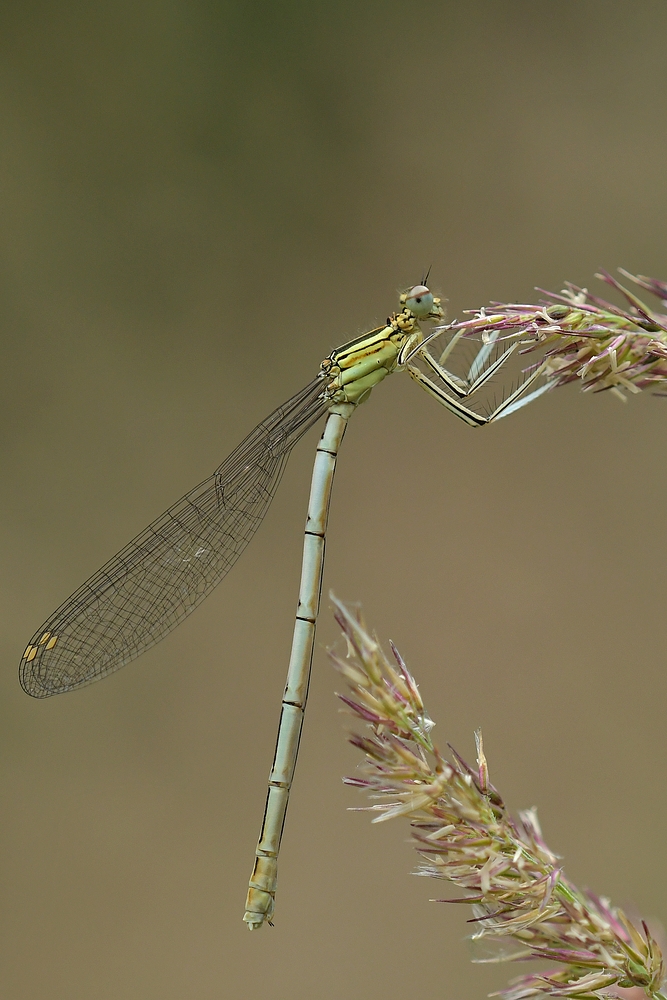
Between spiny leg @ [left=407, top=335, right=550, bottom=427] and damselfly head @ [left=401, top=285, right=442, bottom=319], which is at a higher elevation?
damselfly head @ [left=401, top=285, right=442, bottom=319]

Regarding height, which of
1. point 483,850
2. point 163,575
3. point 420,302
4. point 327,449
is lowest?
point 483,850

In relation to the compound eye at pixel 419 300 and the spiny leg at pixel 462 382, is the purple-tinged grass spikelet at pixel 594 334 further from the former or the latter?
the compound eye at pixel 419 300

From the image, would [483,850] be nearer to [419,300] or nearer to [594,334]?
[594,334]

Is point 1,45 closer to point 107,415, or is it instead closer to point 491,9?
point 107,415

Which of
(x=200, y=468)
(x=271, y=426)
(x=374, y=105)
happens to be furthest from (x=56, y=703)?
(x=374, y=105)

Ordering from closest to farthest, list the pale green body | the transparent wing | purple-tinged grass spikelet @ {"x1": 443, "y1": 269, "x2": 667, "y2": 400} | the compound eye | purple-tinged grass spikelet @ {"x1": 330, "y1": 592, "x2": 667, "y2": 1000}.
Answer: purple-tinged grass spikelet @ {"x1": 330, "y1": 592, "x2": 667, "y2": 1000}, purple-tinged grass spikelet @ {"x1": 443, "y1": 269, "x2": 667, "y2": 400}, the pale green body, the compound eye, the transparent wing

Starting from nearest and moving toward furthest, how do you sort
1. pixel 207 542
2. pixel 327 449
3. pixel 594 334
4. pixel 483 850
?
pixel 483 850 < pixel 594 334 < pixel 327 449 < pixel 207 542

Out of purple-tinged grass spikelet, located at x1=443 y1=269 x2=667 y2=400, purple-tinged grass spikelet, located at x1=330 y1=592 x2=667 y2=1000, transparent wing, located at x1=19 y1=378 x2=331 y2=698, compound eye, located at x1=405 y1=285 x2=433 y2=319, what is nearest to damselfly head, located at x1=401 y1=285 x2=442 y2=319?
compound eye, located at x1=405 y1=285 x2=433 y2=319

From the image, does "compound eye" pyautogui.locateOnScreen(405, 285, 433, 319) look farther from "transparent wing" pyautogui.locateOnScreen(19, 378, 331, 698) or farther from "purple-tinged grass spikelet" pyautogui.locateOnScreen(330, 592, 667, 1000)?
"purple-tinged grass spikelet" pyautogui.locateOnScreen(330, 592, 667, 1000)

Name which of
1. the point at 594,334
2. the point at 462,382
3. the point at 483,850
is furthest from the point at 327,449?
the point at 483,850
